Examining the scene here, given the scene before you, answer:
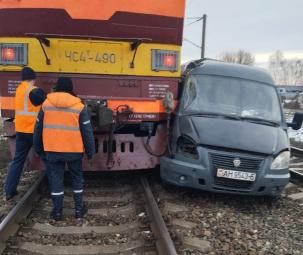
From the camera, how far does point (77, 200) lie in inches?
192

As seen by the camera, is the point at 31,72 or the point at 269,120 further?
the point at 269,120

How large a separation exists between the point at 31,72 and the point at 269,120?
3.77m

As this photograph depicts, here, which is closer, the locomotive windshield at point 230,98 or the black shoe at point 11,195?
the black shoe at point 11,195

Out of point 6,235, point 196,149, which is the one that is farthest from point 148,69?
point 6,235

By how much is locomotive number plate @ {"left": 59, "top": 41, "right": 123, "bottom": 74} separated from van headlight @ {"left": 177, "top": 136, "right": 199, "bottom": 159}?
1.45 metres

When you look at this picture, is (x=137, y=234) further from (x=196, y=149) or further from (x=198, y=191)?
(x=198, y=191)

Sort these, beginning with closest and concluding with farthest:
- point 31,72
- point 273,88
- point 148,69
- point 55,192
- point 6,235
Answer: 1. point 6,235
2. point 55,192
3. point 31,72
4. point 148,69
5. point 273,88

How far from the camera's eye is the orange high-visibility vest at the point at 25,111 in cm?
529

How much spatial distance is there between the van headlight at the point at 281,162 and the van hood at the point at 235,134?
0.34ft

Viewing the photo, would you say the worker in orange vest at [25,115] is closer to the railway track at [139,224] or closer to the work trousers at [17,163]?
the work trousers at [17,163]

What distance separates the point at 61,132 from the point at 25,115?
96 centimetres

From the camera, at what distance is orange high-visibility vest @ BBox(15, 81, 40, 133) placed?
5289mm

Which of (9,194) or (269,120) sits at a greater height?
(269,120)

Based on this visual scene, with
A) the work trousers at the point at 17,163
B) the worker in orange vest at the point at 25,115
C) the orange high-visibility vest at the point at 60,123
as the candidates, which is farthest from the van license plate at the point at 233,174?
the work trousers at the point at 17,163
